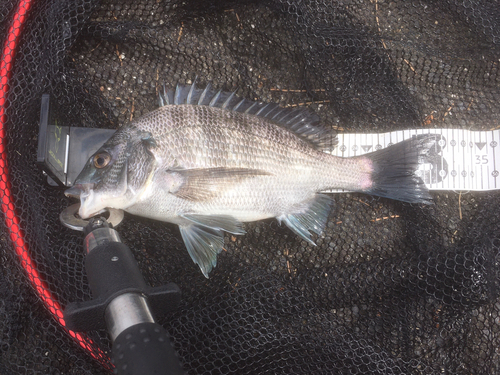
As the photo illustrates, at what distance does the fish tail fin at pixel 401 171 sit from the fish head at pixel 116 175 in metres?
1.38

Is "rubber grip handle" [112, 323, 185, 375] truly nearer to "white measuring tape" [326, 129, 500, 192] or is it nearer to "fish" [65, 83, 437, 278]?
"fish" [65, 83, 437, 278]

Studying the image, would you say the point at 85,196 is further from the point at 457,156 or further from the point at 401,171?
the point at 457,156

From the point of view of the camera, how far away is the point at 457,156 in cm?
238

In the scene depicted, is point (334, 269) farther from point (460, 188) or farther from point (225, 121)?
point (225, 121)

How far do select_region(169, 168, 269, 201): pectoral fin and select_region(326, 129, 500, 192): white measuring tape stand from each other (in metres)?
0.82

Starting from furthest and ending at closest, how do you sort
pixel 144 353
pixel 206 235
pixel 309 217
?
pixel 309 217 < pixel 206 235 < pixel 144 353

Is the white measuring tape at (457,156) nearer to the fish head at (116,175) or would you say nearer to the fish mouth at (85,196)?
the fish head at (116,175)

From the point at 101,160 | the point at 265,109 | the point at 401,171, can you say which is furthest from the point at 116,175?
the point at 401,171

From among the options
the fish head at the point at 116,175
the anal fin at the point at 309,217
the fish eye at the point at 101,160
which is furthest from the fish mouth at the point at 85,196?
the anal fin at the point at 309,217

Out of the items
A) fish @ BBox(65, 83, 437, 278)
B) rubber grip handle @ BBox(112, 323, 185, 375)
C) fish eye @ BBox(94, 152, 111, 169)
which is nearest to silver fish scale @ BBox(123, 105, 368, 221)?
fish @ BBox(65, 83, 437, 278)

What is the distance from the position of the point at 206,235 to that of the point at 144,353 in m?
1.05

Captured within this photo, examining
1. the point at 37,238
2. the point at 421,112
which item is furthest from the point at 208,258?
the point at 421,112

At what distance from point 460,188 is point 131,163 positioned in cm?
212

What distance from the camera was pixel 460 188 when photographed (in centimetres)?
234
